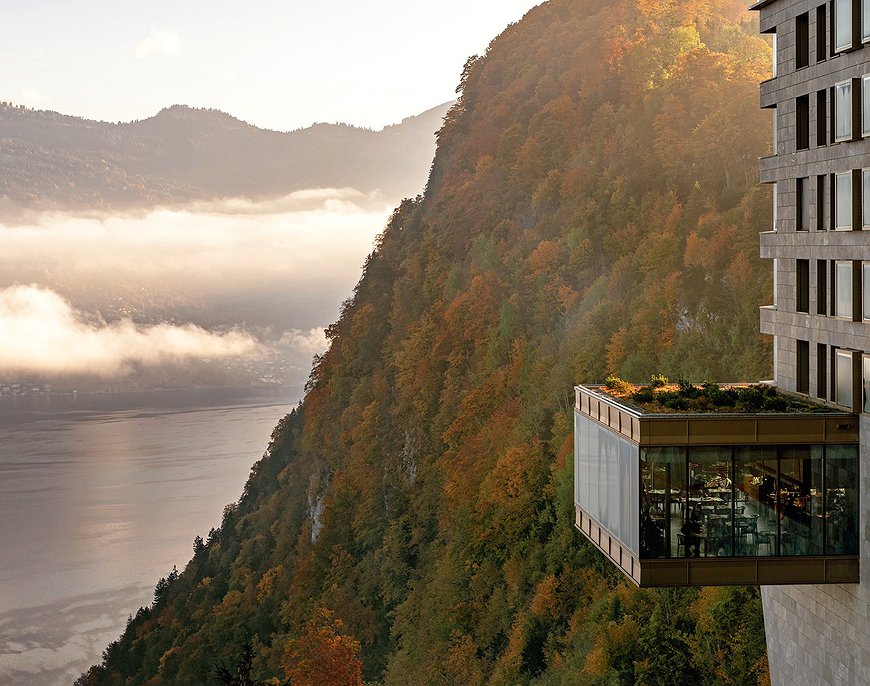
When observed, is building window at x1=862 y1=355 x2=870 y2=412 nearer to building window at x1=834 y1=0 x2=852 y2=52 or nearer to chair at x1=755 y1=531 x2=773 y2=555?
A: chair at x1=755 y1=531 x2=773 y2=555

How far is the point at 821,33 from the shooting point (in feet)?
94.9

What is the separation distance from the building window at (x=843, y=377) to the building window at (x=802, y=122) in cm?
559

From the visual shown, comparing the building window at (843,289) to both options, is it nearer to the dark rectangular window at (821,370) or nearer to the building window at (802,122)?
the dark rectangular window at (821,370)

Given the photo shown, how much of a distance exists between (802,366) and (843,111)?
21.9ft

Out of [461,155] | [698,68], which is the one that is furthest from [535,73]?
[698,68]

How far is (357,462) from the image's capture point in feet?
376

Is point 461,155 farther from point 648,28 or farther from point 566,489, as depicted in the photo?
point 566,489

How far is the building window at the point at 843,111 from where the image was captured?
27.5 meters

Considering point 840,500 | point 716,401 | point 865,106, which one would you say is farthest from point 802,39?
point 840,500

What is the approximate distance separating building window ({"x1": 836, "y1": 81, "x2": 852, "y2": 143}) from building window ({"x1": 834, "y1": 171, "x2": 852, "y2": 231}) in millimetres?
952

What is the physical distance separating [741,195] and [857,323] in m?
50.4

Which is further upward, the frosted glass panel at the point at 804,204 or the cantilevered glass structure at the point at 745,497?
the frosted glass panel at the point at 804,204

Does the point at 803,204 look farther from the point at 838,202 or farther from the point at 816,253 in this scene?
the point at 838,202

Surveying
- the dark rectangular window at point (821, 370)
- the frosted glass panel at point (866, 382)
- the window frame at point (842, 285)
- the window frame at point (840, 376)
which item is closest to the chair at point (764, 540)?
the window frame at point (840, 376)
